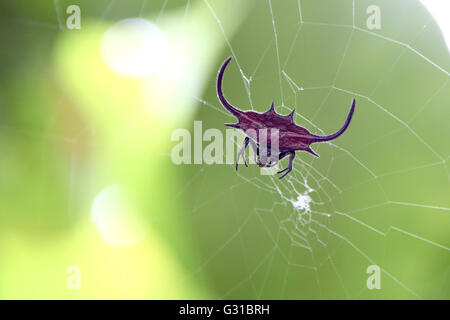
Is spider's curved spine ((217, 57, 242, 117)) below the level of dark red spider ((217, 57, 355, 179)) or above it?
above

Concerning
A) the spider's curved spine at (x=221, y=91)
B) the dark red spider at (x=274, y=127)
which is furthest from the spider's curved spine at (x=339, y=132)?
the spider's curved spine at (x=221, y=91)

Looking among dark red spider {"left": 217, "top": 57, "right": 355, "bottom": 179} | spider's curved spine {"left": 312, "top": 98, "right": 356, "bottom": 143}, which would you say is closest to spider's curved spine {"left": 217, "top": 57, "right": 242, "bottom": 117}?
dark red spider {"left": 217, "top": 57, "right": 355, "bottom": 179}

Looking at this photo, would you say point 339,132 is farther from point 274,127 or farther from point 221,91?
point 221,91

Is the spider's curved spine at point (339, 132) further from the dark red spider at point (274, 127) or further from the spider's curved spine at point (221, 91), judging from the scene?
the spider's curved spine at point (221, 91)

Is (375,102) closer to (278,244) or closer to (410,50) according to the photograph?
(410,50)

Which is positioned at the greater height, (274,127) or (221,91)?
(221,91)

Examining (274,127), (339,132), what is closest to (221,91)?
(274,127)

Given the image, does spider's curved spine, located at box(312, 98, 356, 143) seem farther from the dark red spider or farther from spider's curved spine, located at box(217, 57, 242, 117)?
spider's curved spine, located at box(217, 57, 242, 117)

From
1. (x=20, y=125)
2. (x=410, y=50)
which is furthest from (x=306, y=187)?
(x=20, y=125)

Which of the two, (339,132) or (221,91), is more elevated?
(221,91)

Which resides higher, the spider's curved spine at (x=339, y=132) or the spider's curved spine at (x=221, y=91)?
the spider's curved spine at (x=221, y=91)

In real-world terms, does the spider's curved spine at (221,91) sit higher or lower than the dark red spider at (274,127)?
higher
